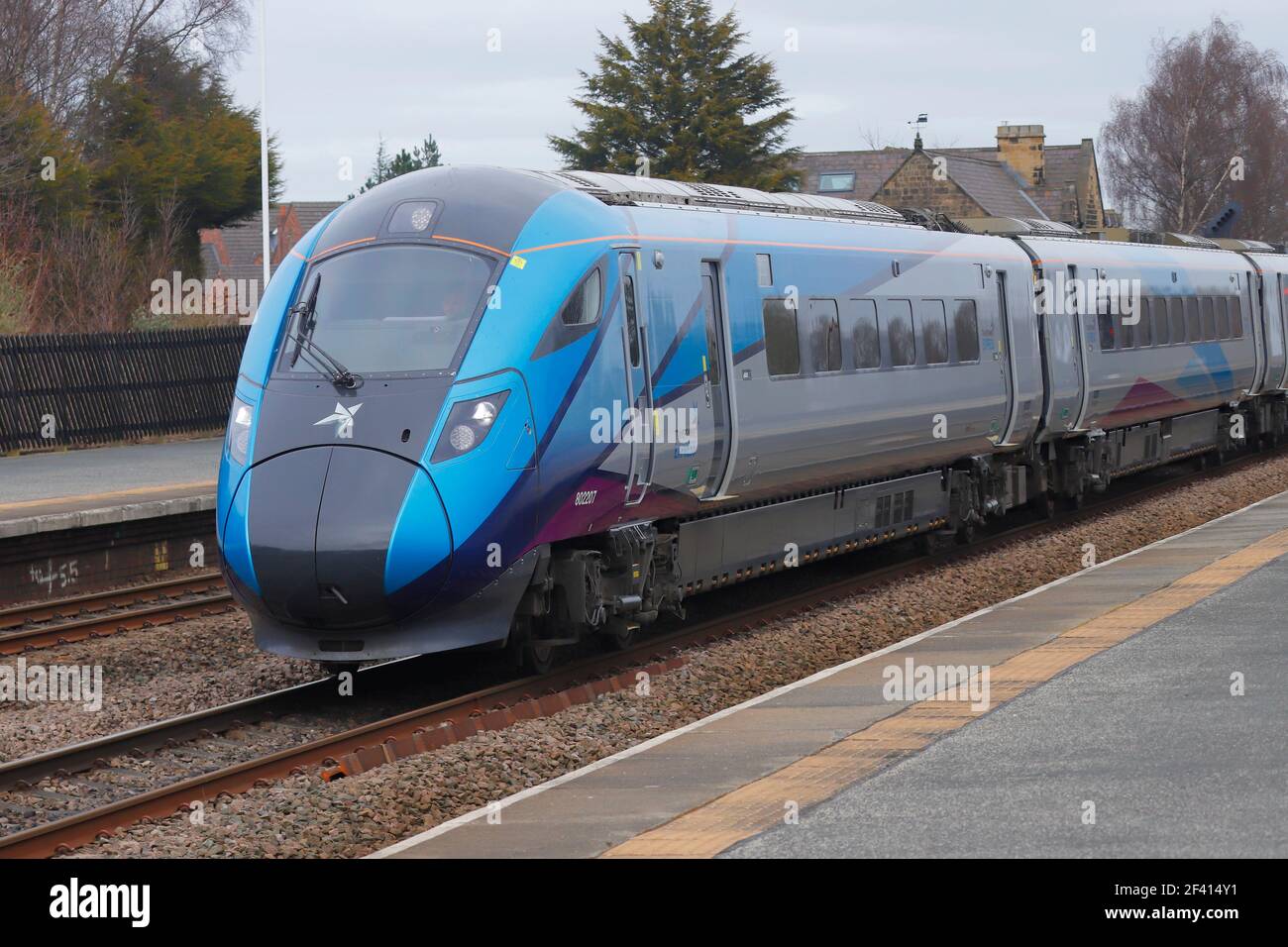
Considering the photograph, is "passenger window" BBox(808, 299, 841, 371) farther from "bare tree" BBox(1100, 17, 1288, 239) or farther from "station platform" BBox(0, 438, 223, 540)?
"bare tree" BBox(1100, 17, 1288, 239)

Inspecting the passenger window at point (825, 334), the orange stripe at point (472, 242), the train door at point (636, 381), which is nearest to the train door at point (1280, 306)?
the passenger window at point (825, 334)

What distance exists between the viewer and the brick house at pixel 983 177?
6619 cm

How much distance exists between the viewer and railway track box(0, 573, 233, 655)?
45.4ft

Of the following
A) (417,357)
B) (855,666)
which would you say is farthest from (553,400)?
(855,666)

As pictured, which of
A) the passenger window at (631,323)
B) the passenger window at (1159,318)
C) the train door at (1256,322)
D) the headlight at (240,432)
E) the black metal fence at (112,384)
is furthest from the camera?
the train door at (1256,322)

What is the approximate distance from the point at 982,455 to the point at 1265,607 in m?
6.84

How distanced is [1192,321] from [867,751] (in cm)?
1902

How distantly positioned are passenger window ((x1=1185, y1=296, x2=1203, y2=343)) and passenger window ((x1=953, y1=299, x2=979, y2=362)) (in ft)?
28.1

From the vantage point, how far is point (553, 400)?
10.7m

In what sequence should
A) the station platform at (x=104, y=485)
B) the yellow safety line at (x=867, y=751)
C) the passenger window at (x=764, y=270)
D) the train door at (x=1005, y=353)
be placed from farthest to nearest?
the train door at (x=1005, y=353)
the station platform at (x=104, y=485)
the passenger window at (x=764, y=270)
the yellow safety line at (x=867, y=751)

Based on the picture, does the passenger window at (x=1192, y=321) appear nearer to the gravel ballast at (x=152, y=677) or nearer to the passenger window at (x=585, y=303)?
the gravel ballast at (x=152, y=677)

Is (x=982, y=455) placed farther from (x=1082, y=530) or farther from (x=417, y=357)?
(x=417, y=357)

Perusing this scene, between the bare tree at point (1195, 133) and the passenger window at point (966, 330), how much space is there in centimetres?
5265

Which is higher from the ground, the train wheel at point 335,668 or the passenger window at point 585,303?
the passenger window at point 585,303
